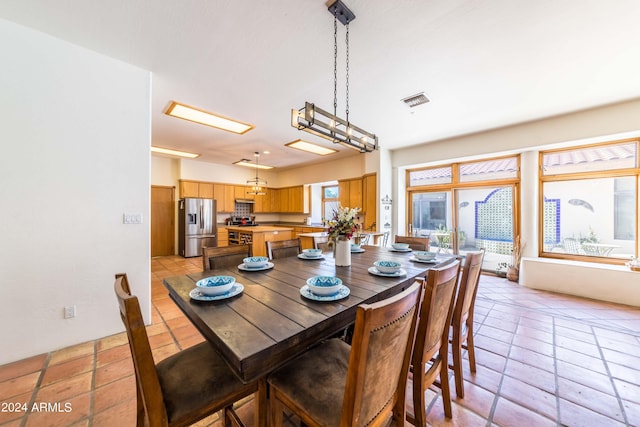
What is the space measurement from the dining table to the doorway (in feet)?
18.4

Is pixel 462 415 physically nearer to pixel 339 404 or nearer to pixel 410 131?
pixel 339 404

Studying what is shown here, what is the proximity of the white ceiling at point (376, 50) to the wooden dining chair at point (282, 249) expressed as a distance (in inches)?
73.8

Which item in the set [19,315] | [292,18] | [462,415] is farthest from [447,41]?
[19,315]

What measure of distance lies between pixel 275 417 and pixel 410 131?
4382mm

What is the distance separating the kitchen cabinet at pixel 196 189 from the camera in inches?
244

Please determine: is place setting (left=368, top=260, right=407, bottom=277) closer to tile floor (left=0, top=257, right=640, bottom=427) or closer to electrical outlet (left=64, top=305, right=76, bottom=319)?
tile floor (left=0, top=257, right=640, bottom=427)

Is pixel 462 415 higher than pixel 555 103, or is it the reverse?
pixel 555 103

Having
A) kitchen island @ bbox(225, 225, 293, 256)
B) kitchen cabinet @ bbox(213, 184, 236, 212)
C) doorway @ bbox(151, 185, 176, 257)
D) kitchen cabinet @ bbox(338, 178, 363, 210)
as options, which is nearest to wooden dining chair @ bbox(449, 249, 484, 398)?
kitchen island @ bbox(225, 225, 293, 256)

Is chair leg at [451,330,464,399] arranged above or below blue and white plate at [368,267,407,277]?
below

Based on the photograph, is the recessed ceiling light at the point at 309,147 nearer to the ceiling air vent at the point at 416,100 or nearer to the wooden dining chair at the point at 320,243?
the ceiling air vent at the point at 416,100

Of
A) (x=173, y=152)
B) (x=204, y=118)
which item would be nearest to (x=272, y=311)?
(x=204, y=118)

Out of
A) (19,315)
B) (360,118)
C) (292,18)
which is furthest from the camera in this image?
(360,118)

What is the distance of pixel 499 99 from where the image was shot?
9.86 ft

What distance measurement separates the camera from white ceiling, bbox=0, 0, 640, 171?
1.71 meters
